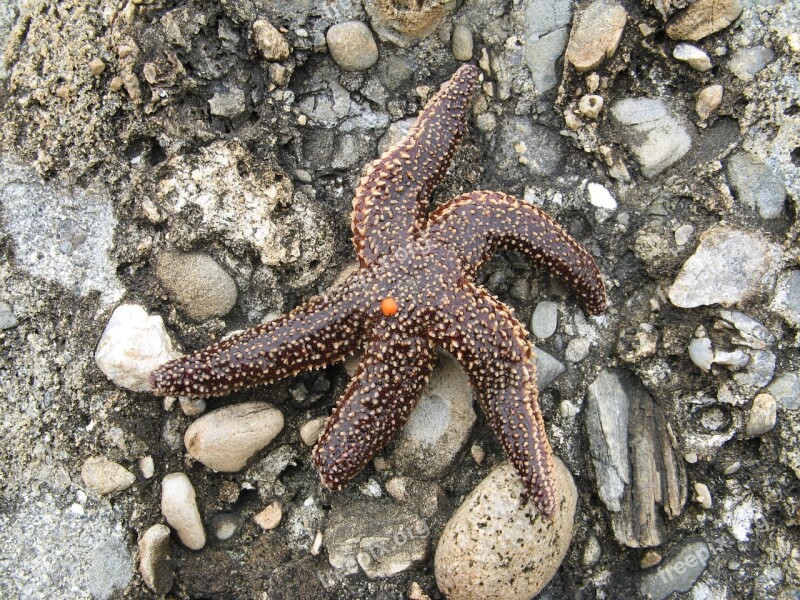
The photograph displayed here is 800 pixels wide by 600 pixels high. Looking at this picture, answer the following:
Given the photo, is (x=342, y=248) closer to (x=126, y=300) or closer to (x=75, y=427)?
(x=126, y=300)

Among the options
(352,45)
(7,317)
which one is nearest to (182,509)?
(7,317)

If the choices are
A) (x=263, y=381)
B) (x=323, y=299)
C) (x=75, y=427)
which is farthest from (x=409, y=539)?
(x=75, y=427)

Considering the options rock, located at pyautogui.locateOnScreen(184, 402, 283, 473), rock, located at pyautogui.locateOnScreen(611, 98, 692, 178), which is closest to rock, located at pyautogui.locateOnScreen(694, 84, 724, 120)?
rock, located at pyautogui.locateOnScreen(611, 98, 692, 178)

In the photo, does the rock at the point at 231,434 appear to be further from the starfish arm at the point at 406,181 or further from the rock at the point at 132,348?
the starfish arm at the point at 406,181

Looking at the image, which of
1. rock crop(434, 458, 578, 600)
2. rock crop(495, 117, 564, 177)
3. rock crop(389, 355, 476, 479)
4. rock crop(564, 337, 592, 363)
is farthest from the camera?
rock crop(495, 117, 564, 177)

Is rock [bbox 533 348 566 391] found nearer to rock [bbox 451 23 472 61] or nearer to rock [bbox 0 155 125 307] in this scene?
rock [bbox 451 23 472 61]

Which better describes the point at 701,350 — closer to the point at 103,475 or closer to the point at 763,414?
the point at 763,414
